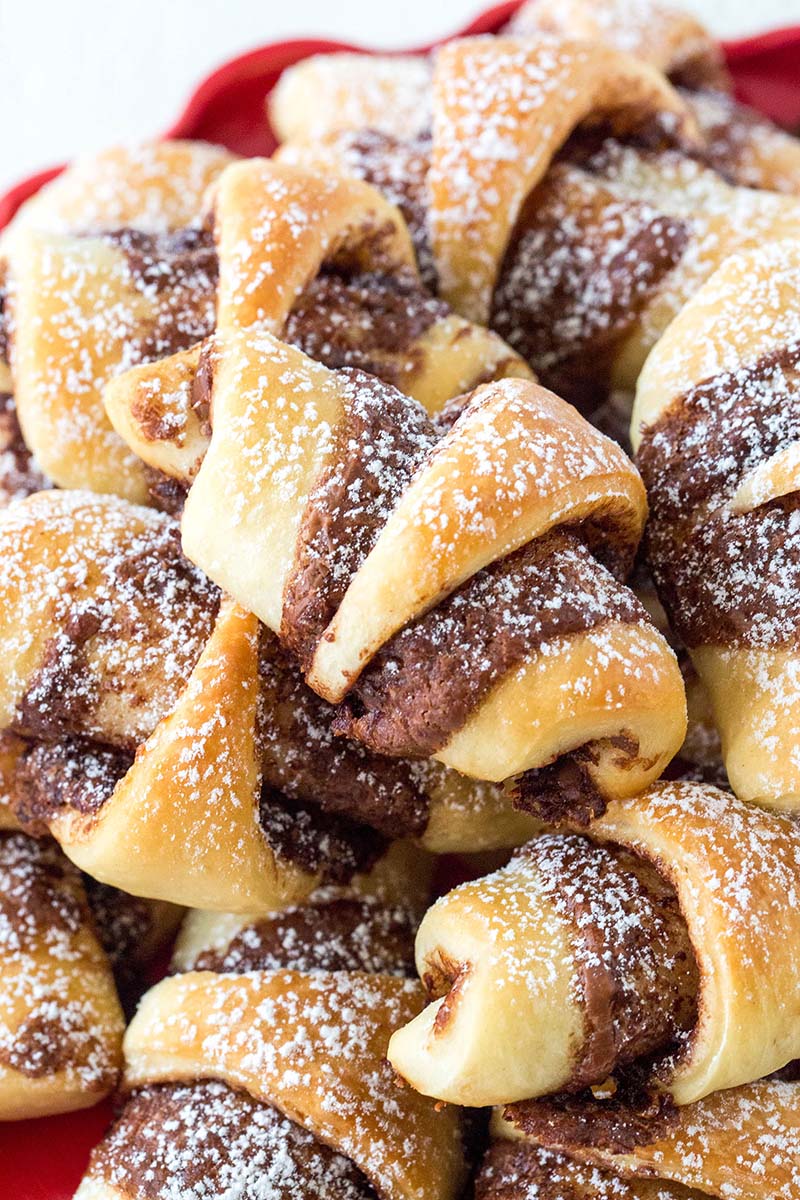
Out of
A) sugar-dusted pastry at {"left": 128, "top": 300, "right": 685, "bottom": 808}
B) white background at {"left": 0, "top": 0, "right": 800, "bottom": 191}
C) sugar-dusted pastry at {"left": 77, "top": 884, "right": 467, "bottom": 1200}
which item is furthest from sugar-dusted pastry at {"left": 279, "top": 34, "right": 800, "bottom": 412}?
white background at {"left": 0, "top": 0, "right": 800, "bottom": 191}

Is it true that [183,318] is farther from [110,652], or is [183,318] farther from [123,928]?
[123,928]

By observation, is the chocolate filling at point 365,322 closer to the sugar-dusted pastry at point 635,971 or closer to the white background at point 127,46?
the sugar-dusted pastry at point 635,971

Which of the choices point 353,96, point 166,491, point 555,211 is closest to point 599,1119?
point 166,491

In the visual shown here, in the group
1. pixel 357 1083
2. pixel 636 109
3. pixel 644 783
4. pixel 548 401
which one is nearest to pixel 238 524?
pixel 548 401

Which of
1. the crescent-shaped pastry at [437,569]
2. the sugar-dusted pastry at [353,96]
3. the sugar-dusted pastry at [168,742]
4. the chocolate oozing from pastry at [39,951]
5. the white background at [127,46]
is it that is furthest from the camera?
the white background at [127,46]

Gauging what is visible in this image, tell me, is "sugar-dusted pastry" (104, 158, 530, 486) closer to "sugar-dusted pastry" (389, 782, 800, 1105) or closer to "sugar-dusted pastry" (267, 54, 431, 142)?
"sugar-dusted pastry" (267, 54, 431, 142)

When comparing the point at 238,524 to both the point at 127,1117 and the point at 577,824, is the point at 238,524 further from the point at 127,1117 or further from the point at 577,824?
the point at 127,1117

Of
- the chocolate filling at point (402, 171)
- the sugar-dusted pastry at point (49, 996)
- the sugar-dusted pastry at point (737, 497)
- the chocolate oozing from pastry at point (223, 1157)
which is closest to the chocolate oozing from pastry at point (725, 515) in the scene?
the sugar-dusted pastry at point (737, 497)
